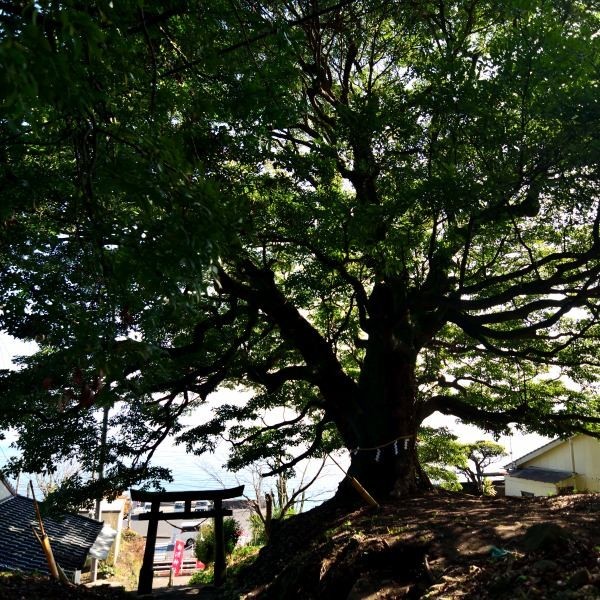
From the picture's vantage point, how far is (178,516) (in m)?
14.9

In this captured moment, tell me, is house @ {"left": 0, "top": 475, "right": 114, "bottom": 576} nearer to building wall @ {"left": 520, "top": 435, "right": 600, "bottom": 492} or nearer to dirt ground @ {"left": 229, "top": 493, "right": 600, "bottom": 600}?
dirt ground @ {"left": 229, "top": 493, "right": 600, "bottom": 600}

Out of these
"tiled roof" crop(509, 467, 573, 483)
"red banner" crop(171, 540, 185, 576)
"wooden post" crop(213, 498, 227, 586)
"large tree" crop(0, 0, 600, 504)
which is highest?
"large tree" crop(0, 0, 600, 504)

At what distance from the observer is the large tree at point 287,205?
3.13 metres

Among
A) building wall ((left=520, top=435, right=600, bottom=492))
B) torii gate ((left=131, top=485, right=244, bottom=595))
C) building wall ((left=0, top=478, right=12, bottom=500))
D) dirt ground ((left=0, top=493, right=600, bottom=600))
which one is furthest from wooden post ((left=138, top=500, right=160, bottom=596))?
building wall ((left=520, top=435, right=600, bottom=492))

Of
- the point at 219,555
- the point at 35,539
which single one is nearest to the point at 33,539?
the point at 35,539

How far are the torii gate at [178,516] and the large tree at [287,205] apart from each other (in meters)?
3.24

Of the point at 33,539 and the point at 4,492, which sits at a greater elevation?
the point at 4,492

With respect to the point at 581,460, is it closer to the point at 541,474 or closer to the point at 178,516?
the point at 541,474

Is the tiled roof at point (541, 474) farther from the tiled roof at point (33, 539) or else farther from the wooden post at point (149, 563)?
the tiled roof at point (33, 539)

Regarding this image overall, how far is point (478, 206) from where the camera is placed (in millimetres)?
5738

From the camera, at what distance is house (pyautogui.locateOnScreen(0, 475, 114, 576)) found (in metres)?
12.9

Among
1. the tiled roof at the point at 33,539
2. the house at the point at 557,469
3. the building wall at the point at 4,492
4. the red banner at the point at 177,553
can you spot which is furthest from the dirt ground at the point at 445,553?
the red banner at the point at 177,553

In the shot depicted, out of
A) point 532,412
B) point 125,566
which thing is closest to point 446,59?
point 532,412

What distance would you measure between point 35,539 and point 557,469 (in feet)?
66.8
